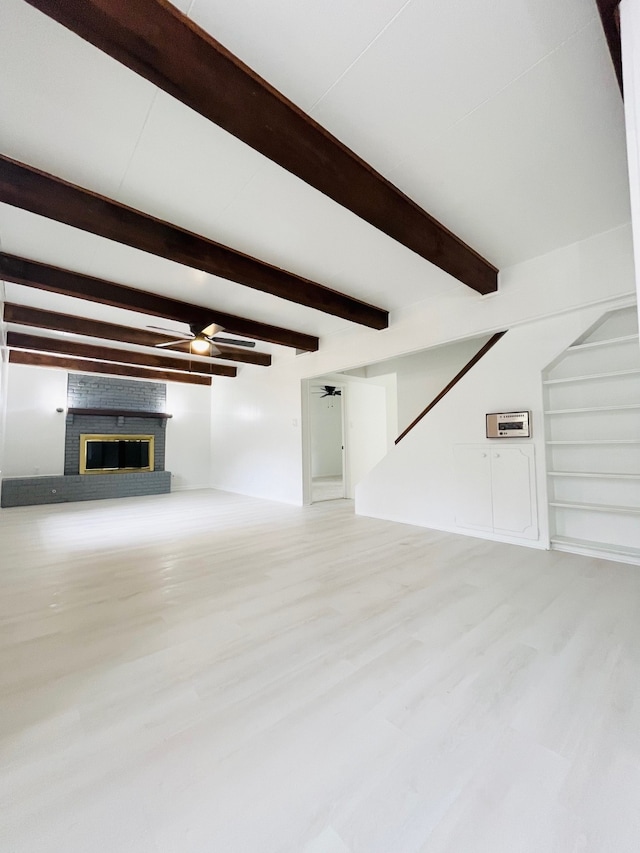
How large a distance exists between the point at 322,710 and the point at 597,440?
10.4 feet

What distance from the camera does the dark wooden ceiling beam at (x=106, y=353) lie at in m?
5.88

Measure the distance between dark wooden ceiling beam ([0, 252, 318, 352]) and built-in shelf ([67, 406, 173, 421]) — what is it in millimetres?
4418

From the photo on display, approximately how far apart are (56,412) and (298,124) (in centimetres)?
791

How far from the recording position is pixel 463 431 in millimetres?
4281

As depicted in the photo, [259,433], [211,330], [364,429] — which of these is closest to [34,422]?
[259,433]

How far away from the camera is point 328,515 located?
18.1 feet

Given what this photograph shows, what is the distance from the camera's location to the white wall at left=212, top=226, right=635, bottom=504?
3266 mm

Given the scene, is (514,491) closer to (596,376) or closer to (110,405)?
(596,376)

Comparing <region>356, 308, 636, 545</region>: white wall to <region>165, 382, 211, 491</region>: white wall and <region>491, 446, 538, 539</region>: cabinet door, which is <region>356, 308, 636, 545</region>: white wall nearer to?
<region>491, 446, 538, 539</region>: cabinet door

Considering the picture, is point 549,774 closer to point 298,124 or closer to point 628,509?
point 628,509

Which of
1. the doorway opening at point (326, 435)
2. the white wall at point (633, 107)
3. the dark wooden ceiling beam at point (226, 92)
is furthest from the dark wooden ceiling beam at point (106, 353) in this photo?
the white wall at point (633, 107)

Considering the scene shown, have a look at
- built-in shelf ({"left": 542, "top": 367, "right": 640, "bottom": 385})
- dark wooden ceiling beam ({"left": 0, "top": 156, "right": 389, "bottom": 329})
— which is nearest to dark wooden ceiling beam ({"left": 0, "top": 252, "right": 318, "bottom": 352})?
dark wooden ceiling beam ({"left": 0, "top": 156, "right": 389, "bottom": 329})

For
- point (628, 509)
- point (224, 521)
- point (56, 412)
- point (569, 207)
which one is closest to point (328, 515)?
point (224, 521)

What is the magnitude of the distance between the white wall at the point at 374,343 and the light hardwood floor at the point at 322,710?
2.49 metres
